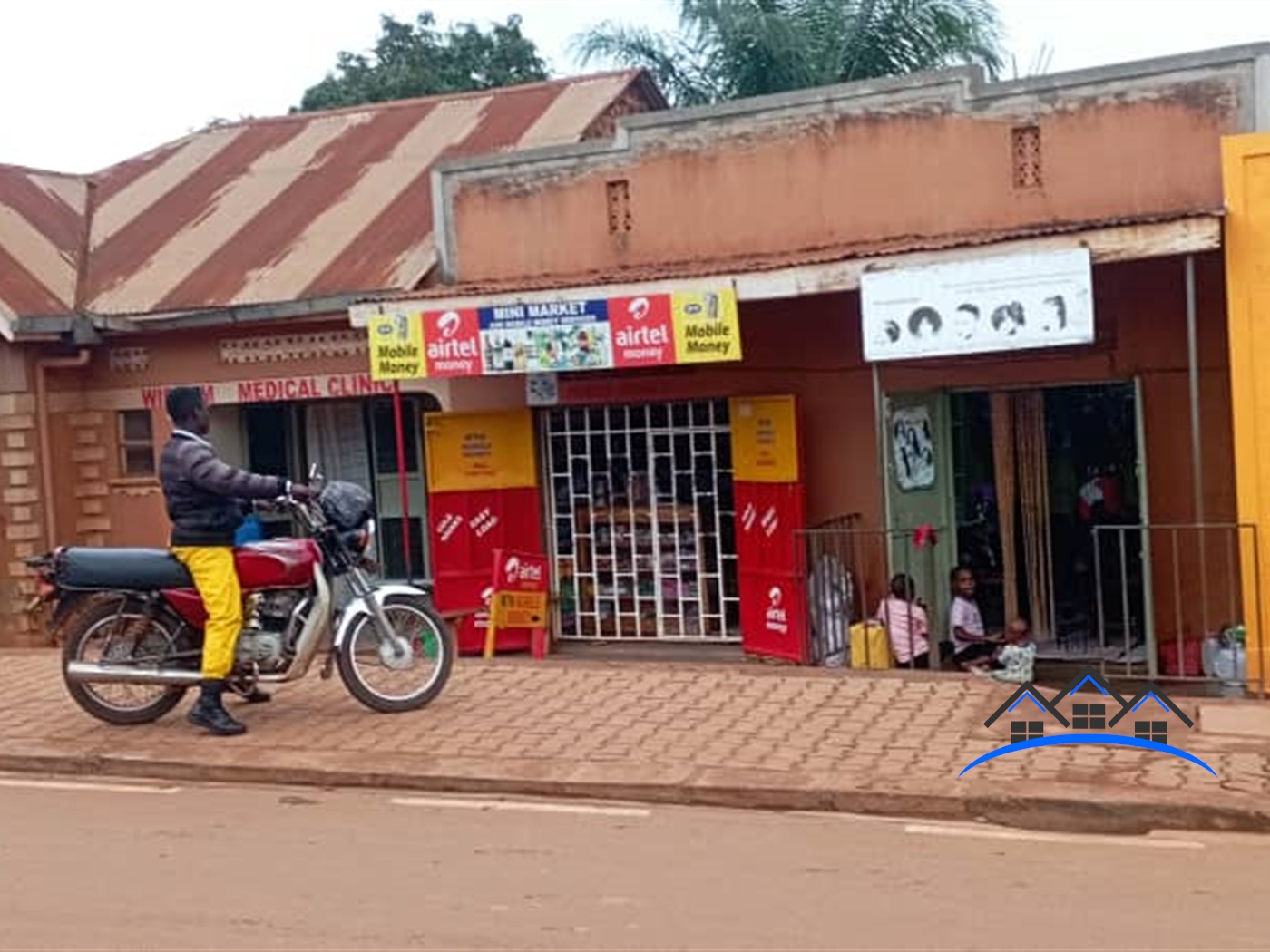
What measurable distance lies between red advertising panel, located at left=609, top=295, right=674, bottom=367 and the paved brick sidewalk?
7.20 ft

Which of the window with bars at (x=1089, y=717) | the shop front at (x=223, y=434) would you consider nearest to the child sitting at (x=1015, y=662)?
the window with bars at (x=1089, y=717)

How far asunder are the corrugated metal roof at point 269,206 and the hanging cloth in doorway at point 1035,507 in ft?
15.6

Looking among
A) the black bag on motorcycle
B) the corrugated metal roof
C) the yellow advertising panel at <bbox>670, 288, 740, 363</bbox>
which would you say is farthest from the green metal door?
the black bag on motorcycle

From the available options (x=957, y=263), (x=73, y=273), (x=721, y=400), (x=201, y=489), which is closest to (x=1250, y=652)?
(x=957, y=263)

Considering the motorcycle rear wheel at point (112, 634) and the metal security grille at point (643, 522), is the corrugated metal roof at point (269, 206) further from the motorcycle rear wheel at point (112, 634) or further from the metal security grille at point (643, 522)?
the motorcycle rear wheel at point (112, 634)

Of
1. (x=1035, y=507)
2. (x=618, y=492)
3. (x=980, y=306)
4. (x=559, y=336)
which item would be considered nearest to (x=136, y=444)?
(x=618, y=492)

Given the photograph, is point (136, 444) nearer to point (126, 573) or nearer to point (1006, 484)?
point (126, 573)

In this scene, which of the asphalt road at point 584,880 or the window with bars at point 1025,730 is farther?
the window with bars at point 1025,730

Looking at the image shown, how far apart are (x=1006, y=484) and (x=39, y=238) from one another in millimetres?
8846

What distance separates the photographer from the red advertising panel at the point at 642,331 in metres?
10.5

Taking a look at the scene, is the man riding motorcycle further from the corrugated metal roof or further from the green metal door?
the green metal door

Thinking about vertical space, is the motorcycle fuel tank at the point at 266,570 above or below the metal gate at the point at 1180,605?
above

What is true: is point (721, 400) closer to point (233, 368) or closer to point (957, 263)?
point (957, 263)

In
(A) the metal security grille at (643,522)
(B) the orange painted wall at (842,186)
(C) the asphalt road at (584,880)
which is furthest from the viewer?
(A) the metal security grille at (643,522)
